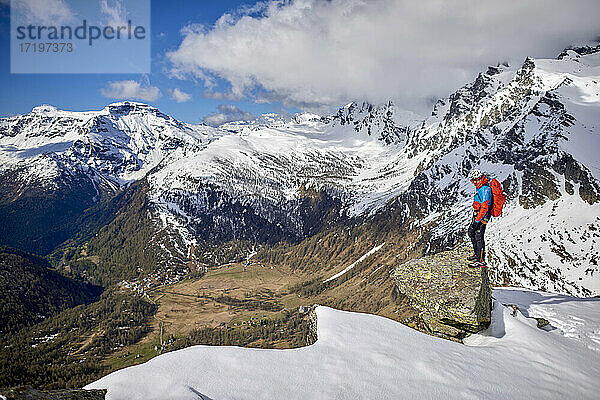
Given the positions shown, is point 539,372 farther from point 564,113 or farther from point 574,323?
point 564,113

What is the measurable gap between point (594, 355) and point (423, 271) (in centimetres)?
1051

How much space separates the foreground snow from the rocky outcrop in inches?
45.7

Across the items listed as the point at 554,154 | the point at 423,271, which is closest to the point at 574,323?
the point at 423,271

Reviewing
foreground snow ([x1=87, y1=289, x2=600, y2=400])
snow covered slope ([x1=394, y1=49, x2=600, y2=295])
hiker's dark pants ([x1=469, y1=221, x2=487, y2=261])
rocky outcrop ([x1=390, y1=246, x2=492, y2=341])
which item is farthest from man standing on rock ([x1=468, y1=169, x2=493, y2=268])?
snow covered slope ([x1=394, y1=49, x2=600, y2=295])

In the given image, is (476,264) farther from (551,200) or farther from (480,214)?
(551,200)

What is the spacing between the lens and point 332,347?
1421 centimetres

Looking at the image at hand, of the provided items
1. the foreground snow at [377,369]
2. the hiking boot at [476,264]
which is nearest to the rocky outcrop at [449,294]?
the hiking boot at [476,264]

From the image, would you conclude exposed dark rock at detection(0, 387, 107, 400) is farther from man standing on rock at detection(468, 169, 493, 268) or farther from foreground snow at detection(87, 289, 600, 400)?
man standing on rock at detection(468, 169, 493, 268)

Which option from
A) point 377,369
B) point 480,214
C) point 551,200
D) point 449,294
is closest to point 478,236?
point 480,214

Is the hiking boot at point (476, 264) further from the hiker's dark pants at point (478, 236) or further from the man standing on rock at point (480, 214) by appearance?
the hiker's dark pants at point (478, 236)

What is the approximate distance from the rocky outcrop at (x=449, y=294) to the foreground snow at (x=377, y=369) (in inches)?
45.7

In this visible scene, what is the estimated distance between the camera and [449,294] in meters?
20.3

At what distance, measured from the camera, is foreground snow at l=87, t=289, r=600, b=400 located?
11.1 m

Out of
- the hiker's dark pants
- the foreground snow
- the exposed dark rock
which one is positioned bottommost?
the foreground snow
